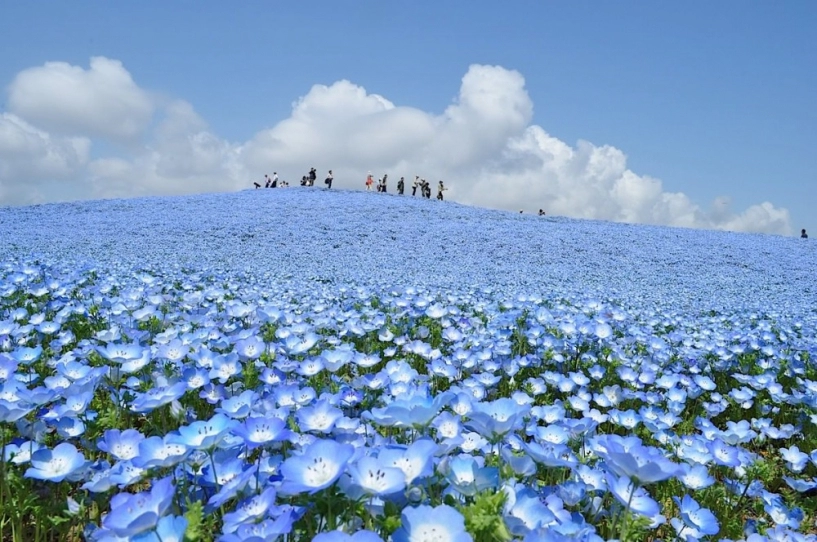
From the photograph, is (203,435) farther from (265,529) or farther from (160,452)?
(265,529)

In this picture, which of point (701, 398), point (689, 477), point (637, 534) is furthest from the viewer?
point (701, 398)

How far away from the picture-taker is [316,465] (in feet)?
4.05

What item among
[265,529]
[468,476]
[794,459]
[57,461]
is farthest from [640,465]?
[794,459]

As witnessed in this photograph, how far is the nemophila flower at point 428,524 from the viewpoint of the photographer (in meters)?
1.11

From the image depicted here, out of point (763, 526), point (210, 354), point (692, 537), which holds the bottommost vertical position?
point (763, 526)

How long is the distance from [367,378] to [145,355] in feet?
3.15

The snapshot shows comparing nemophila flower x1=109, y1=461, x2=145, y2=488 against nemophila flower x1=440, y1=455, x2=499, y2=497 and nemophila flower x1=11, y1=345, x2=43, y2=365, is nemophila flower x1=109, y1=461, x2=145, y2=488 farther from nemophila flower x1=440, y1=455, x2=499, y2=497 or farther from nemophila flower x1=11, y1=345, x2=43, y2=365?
nemophila flower x1=11, y1=345, x2=43, y2=365

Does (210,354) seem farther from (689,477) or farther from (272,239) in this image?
(272,239)

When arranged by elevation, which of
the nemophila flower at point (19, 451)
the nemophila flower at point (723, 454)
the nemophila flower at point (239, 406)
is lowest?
the nemophila flower at point (19, 451)

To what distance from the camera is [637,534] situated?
5.14 feet

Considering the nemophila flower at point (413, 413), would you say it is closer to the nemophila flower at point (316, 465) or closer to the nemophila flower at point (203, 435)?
the nemophila flower at point (316, 465)

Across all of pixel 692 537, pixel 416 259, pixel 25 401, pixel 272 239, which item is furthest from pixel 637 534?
pixel 272 239

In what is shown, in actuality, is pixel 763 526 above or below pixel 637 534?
below

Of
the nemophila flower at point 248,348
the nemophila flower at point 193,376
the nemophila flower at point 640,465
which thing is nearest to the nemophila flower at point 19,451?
the nemophila flower at point 193,376
